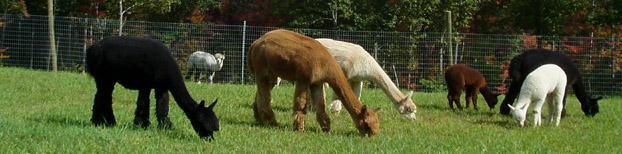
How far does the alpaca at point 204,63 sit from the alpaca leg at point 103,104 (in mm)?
10013

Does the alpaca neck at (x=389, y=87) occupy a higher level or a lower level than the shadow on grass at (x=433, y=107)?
higher

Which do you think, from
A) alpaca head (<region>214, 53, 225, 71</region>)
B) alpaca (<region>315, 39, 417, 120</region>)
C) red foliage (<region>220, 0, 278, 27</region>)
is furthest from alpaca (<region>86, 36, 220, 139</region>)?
red foliage (<region>220, 0, 278, 27</region>)

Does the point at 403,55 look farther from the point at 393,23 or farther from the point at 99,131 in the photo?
the point at 99,131

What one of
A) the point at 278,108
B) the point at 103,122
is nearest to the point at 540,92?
the point at 278,108

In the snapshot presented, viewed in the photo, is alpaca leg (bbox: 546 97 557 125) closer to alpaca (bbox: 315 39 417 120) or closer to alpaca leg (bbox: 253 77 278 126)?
alpaca (bbox: 315 39 417 120)

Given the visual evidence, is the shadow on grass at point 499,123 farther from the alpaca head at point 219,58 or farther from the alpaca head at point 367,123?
the alpaca head at point 219,58

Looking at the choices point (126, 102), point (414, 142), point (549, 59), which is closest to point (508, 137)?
point (414, 142)

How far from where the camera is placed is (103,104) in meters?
7.51

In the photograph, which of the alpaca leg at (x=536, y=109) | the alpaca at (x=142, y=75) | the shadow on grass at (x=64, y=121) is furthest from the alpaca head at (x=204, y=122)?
the alpaca leg at (x=536, y=109)

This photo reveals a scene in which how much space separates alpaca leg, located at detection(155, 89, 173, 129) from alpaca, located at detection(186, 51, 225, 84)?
33.1 feet

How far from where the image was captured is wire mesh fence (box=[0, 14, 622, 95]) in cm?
1788

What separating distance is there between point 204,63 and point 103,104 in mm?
10214

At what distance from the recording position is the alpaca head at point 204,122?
6.90 meters

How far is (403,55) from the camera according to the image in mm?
18062
